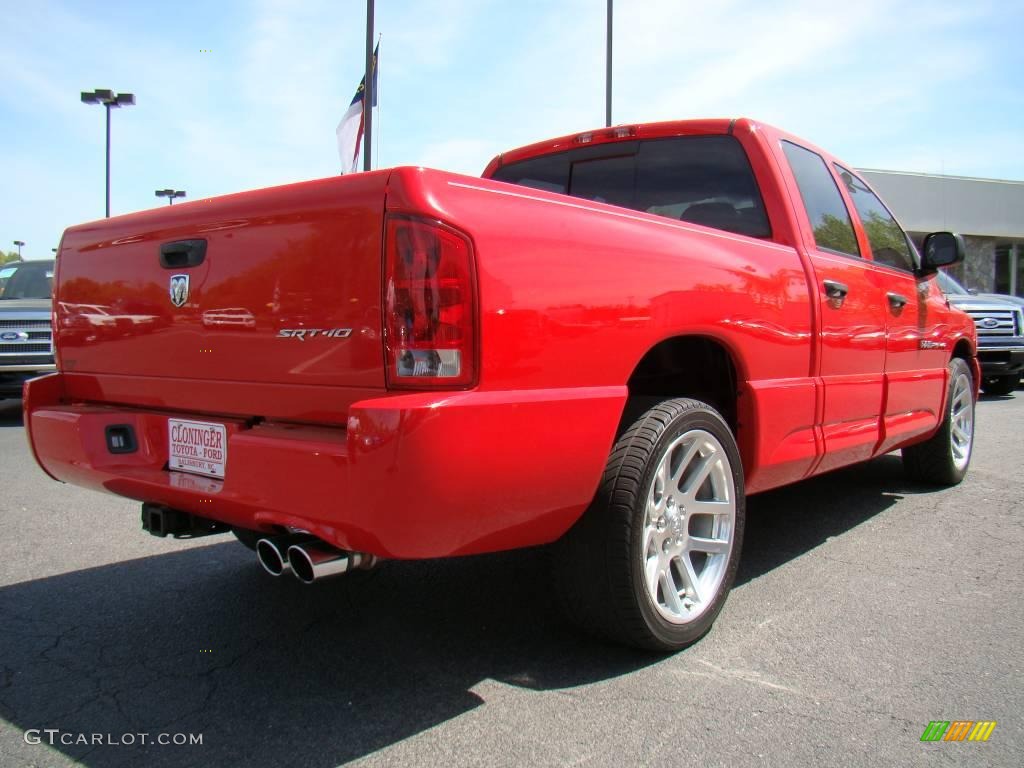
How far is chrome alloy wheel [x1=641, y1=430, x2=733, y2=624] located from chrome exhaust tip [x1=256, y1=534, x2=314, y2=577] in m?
1.05

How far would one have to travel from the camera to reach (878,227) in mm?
4648

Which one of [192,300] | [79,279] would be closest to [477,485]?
[192,300]

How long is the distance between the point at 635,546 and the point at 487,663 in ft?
2.19

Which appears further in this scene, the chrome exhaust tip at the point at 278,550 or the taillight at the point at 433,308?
the chrome exhaust tip at the point at 278,550

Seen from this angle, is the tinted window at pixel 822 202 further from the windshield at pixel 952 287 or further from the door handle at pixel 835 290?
the windshield at pixel 952 287

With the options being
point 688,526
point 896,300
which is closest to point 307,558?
point 688,526

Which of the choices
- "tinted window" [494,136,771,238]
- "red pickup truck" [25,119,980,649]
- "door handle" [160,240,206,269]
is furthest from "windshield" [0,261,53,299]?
"door handle" [160,240,206,269]

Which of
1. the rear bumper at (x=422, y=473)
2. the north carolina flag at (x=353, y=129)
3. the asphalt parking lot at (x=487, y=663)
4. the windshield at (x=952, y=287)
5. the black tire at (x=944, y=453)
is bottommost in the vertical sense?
the asphalt parking lot at (x=487, y=663)

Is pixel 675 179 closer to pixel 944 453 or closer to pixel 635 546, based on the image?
pixel 635 546

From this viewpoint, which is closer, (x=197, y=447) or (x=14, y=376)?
(x=197, y=447)

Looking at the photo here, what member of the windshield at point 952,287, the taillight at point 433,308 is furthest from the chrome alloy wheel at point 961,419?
the windshield at point 952,287

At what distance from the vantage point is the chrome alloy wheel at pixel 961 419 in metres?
5.56

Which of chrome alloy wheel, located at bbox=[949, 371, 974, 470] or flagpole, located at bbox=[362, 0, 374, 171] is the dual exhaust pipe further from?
flagpole, located at bbox=[362, 0, 374, 171]

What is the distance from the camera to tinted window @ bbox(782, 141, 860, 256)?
392 cm
